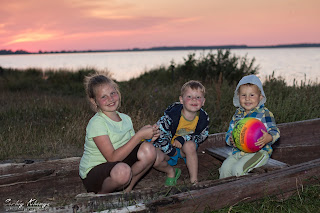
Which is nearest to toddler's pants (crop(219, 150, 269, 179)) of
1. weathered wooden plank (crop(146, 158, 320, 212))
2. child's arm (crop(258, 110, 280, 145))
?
child's arm (crop(258, 110, 280, 145))

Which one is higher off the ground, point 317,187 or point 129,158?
point 129,158

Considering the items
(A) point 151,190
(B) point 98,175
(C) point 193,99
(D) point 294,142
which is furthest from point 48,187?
(D) point 294,142

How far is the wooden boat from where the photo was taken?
101 inches

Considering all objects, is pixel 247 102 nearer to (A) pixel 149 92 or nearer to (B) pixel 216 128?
(B) pixel 216 128

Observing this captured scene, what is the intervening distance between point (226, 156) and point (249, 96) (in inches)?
32.0

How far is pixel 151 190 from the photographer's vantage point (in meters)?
2.76

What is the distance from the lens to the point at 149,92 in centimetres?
893

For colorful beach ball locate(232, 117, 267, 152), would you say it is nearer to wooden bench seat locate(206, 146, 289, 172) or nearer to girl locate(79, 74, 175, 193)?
wooden bench seat locate(206, 146, 289, 172)

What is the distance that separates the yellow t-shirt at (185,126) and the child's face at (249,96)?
0.63m

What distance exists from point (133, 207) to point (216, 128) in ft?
13.9

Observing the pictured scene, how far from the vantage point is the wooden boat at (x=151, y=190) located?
2567 millimetres

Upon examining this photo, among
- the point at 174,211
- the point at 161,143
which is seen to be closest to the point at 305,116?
the point at 161,143

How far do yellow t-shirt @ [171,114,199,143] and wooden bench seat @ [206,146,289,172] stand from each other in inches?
17.0

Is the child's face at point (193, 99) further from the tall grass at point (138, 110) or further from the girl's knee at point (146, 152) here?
the tall grass at point (138, 110)
